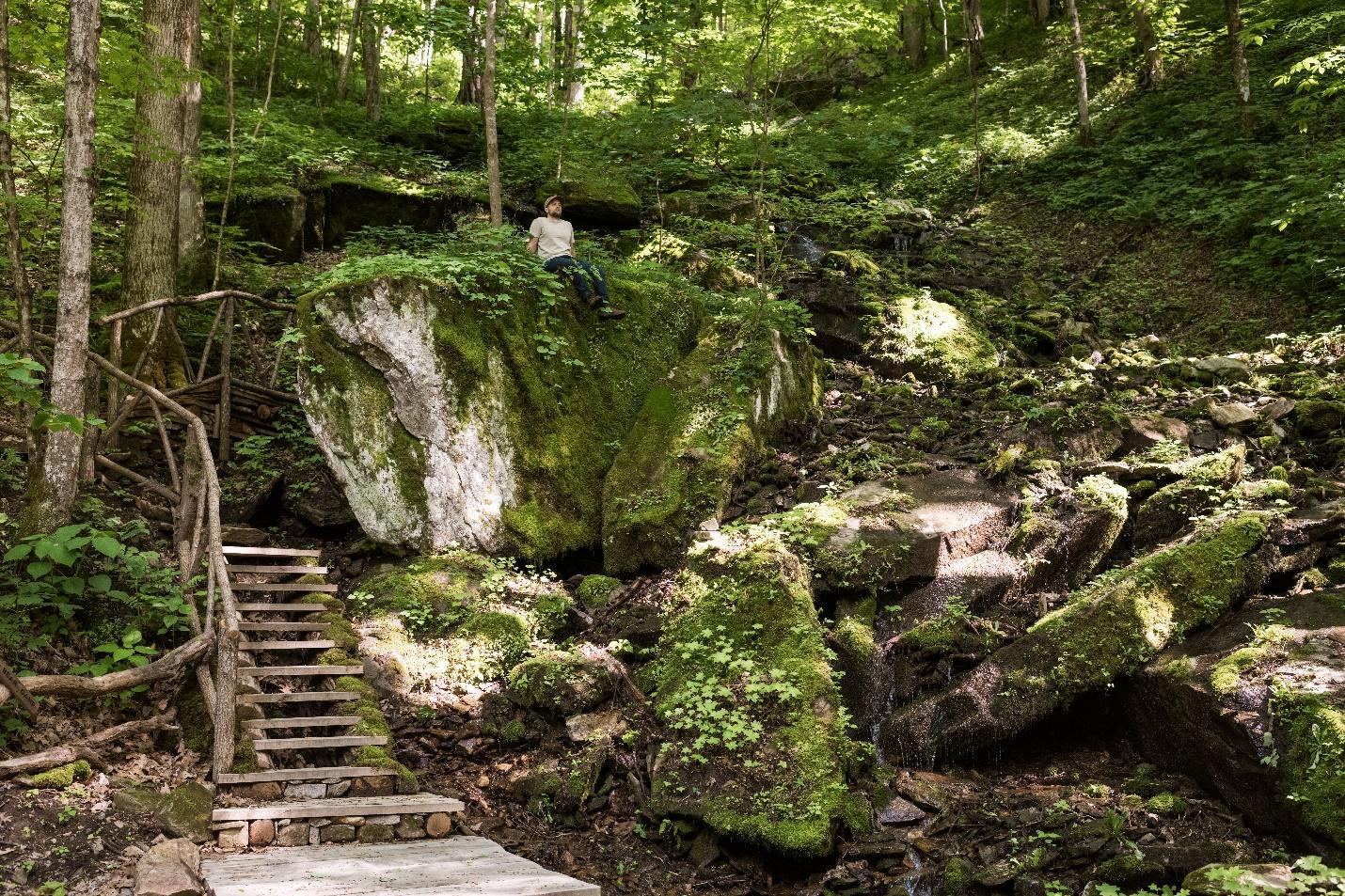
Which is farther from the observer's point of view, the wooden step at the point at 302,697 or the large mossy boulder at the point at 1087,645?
the large mossy boulder at the point at 1087,645

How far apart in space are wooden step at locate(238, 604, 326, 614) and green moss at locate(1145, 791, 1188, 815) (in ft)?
22.9

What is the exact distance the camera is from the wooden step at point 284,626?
6.80m

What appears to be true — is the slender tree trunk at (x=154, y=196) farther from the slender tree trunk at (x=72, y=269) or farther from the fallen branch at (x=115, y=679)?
the fallen branch at (x=115, y=679)

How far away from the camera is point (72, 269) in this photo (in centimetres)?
620

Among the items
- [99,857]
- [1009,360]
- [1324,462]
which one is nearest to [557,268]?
[1009,360]

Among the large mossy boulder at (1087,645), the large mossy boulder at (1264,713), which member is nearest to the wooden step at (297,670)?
the large mossy boulder at (1087,645)

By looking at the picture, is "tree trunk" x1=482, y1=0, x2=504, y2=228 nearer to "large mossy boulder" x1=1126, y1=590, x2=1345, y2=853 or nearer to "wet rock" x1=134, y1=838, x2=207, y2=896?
"wet rock" x1=134, y1=838, x2=207, y2=896

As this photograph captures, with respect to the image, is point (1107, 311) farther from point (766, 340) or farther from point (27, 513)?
point (27, 513)

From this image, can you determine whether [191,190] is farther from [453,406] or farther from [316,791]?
[316,791]

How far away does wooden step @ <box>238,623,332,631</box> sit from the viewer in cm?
680

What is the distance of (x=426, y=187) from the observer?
14.3 metres

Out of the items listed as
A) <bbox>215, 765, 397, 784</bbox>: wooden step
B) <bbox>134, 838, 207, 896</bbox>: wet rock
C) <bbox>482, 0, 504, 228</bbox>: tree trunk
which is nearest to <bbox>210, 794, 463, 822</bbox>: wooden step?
<bbox>215, 765, 397, 784</bbox>: wooden step

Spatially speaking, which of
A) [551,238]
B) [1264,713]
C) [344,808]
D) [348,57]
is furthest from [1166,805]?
[348,57]

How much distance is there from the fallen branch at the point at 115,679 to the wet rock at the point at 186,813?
3.01ft
